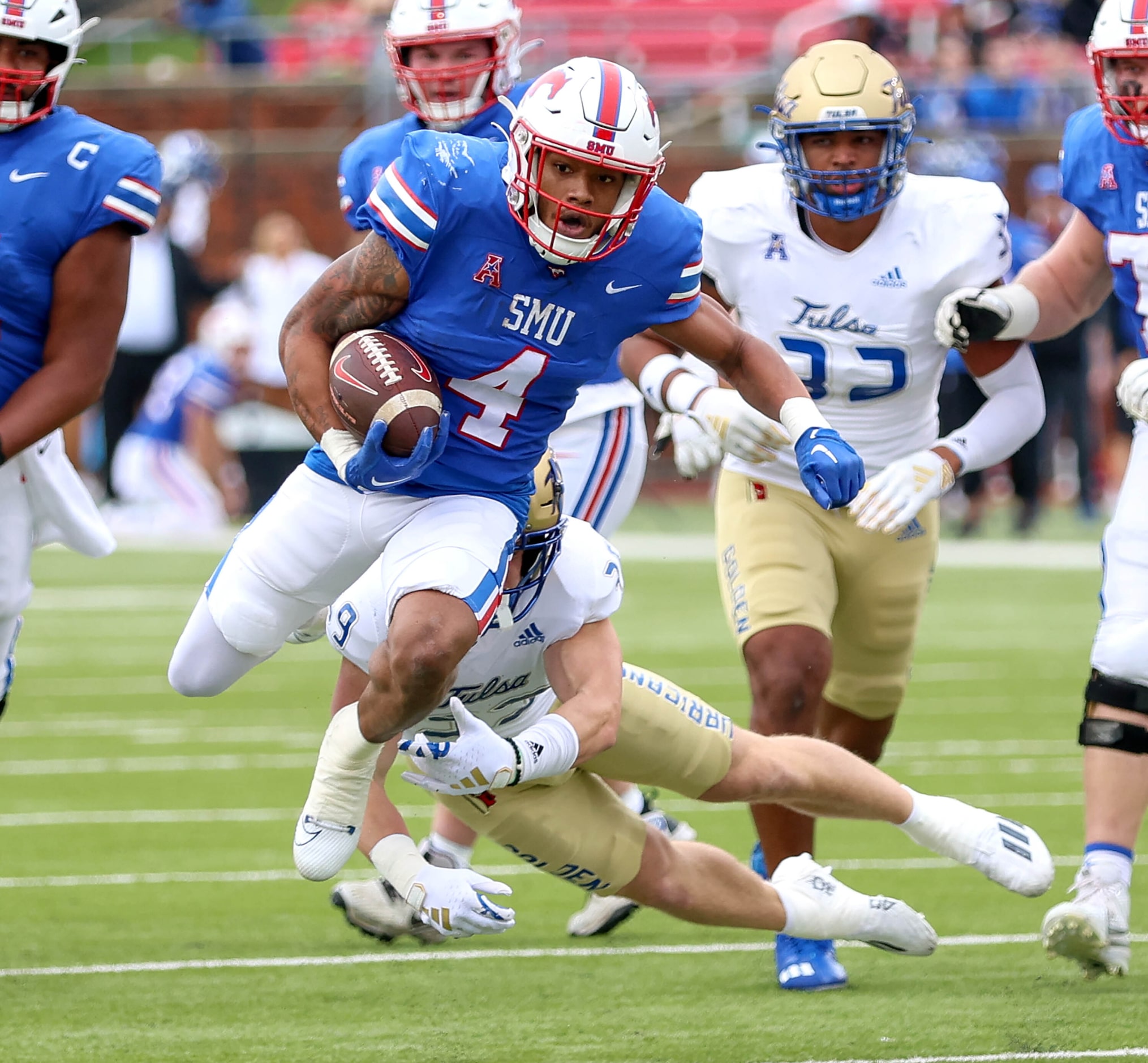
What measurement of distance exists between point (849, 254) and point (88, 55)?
17656mm

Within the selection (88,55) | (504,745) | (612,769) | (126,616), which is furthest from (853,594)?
(88,55)

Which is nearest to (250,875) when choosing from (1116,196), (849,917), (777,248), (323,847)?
(323,847)

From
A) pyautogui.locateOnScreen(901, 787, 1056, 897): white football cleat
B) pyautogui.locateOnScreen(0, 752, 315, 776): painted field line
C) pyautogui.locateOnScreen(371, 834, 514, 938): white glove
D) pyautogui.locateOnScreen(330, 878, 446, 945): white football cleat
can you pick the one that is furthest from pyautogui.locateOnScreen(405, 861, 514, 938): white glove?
pyautogui.locateOnScreen(0, 752, 315, 776): painted field line

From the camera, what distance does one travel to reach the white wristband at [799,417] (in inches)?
164

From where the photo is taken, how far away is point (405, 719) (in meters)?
3.92

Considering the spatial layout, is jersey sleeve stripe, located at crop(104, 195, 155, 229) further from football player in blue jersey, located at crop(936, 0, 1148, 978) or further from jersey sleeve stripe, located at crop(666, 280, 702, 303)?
football player in blue jersey, located at crop(936, 0, 1148, 978)

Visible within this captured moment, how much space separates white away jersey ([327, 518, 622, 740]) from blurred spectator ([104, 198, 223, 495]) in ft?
38.3

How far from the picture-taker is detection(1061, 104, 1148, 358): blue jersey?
15.2 ft

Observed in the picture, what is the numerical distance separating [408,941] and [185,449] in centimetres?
1031

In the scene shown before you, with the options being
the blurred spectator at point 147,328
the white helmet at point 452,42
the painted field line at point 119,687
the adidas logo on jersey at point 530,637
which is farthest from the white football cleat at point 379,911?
the blurred spectator at point 147,328

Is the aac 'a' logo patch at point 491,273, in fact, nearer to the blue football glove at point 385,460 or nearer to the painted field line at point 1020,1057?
the blue football glove at point 385,460

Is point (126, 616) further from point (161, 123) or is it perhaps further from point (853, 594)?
point (161, 123)

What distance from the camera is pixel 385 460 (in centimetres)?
390

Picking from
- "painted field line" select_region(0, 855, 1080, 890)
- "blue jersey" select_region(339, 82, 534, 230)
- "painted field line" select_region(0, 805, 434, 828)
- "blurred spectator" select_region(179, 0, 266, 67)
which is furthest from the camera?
"blurred spectator" select_region(179, 0, 266, 67)
